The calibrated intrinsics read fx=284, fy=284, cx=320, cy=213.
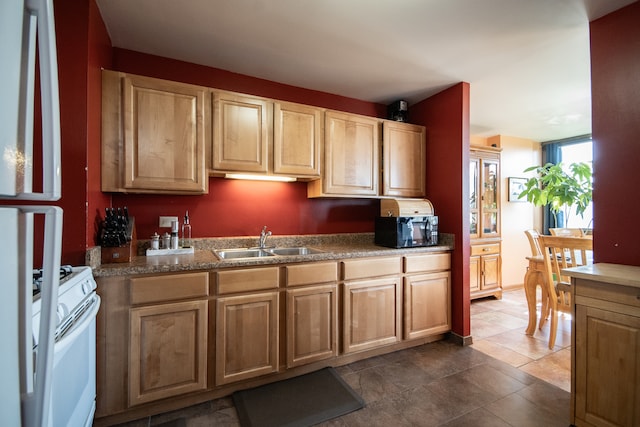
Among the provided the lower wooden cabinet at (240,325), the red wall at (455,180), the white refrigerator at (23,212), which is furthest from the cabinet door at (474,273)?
the white refrigerator at (23,212)

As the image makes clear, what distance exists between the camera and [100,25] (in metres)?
1.85

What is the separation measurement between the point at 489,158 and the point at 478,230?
1040 mm

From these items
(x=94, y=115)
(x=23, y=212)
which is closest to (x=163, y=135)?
(x=94, y=115)

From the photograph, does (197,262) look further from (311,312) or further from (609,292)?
(609,292)

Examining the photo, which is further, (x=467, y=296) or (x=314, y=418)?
(x=467, y=296)

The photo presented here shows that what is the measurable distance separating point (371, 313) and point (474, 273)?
2.16 meters

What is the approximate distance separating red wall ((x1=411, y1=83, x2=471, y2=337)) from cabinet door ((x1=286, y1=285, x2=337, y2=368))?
1.32m

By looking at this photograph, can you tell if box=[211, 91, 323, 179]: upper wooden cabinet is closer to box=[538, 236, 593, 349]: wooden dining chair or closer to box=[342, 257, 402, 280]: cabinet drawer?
box=[342, 257, 402, 280]: cabinet drawer

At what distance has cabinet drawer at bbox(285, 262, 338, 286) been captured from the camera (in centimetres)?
212

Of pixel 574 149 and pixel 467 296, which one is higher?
pixel 574 149

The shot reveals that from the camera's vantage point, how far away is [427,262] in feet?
8.81

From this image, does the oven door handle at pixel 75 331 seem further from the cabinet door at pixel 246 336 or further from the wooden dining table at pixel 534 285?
the wooden dining table at pixel 534 285

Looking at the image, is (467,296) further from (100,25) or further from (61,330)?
(100,25)

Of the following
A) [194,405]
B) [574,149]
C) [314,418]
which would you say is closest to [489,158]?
[574,149]
